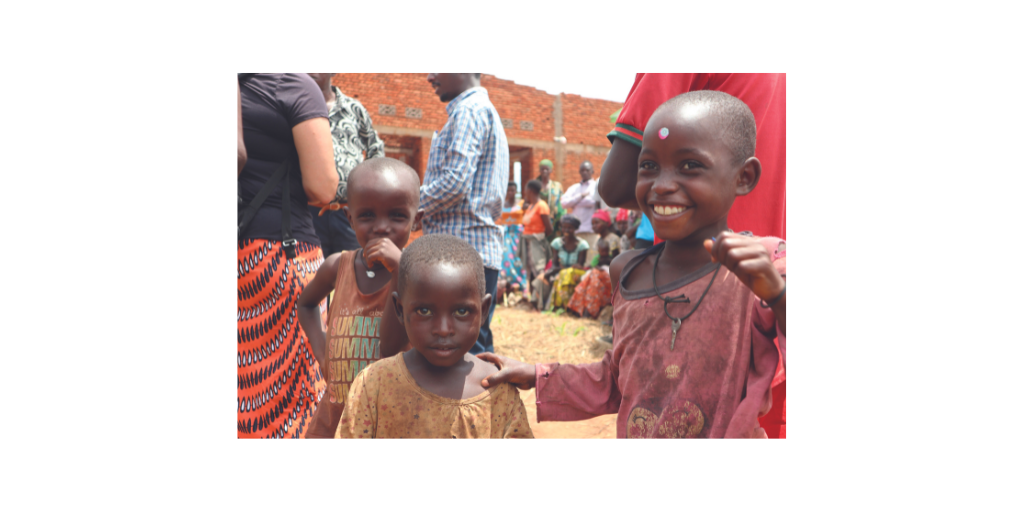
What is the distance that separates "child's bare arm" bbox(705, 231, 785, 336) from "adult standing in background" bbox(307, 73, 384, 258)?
2533 millimetres

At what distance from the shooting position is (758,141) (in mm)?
2035

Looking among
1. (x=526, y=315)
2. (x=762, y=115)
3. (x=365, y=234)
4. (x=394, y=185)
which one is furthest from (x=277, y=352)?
(x=526, y=315)

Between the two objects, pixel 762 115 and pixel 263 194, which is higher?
pixel 762 115

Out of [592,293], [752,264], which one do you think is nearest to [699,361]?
[752,264]

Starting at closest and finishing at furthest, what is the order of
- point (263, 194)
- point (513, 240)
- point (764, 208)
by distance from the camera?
point (764, 208)
point (263, 194)
point (513, 240)

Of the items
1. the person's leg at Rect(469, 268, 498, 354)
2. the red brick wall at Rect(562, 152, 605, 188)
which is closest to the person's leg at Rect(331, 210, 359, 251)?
the person's leg at Rect(469, 268, 498, 354)

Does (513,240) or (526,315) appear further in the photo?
(513,240)

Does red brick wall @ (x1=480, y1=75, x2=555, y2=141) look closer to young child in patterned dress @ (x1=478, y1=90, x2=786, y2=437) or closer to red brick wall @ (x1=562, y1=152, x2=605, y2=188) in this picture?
red brick wall @ (x1=562, y1=152, x2=605, y2=188)

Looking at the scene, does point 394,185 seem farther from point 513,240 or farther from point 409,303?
point 513,240

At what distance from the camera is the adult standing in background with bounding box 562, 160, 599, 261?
32.7ft

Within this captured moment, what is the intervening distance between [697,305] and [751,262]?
1.01ft

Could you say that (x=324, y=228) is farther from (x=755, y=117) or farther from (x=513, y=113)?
(x=513, y=113)

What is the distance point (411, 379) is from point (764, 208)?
127 centimetres

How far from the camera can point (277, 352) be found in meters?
2.71
